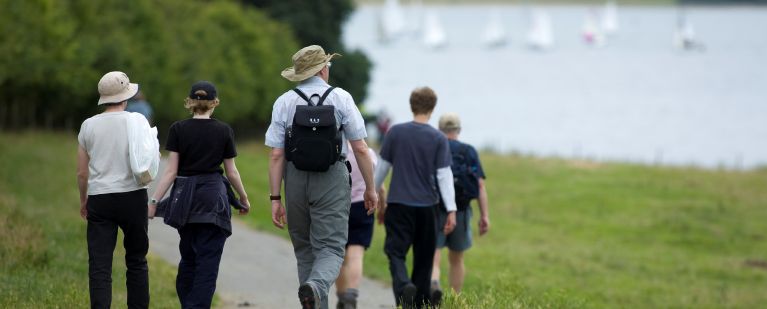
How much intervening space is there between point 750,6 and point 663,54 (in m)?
46.1

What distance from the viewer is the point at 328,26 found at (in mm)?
61625

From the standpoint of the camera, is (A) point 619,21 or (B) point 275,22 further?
(A) point 619,21

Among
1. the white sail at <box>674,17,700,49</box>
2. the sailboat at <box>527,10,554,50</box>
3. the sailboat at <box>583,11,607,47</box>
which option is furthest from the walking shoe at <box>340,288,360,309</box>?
the sailboat at <box>583,11,607,47</box>

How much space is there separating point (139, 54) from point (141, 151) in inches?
1441

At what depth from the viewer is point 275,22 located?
6000 centimetres

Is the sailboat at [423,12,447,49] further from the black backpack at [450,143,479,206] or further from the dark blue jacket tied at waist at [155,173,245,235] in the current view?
the dark blue jacket tied at waist at [155,173,245,235]

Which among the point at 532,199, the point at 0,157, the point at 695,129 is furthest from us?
the point at 695,129

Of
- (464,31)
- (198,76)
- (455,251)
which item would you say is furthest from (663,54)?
(455,251)

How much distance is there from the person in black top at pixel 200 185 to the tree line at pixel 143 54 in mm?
25540

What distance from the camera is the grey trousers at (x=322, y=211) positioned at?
332 inches

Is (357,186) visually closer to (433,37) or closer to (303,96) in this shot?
(303,96)

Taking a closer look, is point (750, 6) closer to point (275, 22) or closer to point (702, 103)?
point (702, 103)

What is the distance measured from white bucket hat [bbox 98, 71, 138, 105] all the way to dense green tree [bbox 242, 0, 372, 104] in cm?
5212

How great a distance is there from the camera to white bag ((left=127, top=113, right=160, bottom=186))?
7.99 meters
